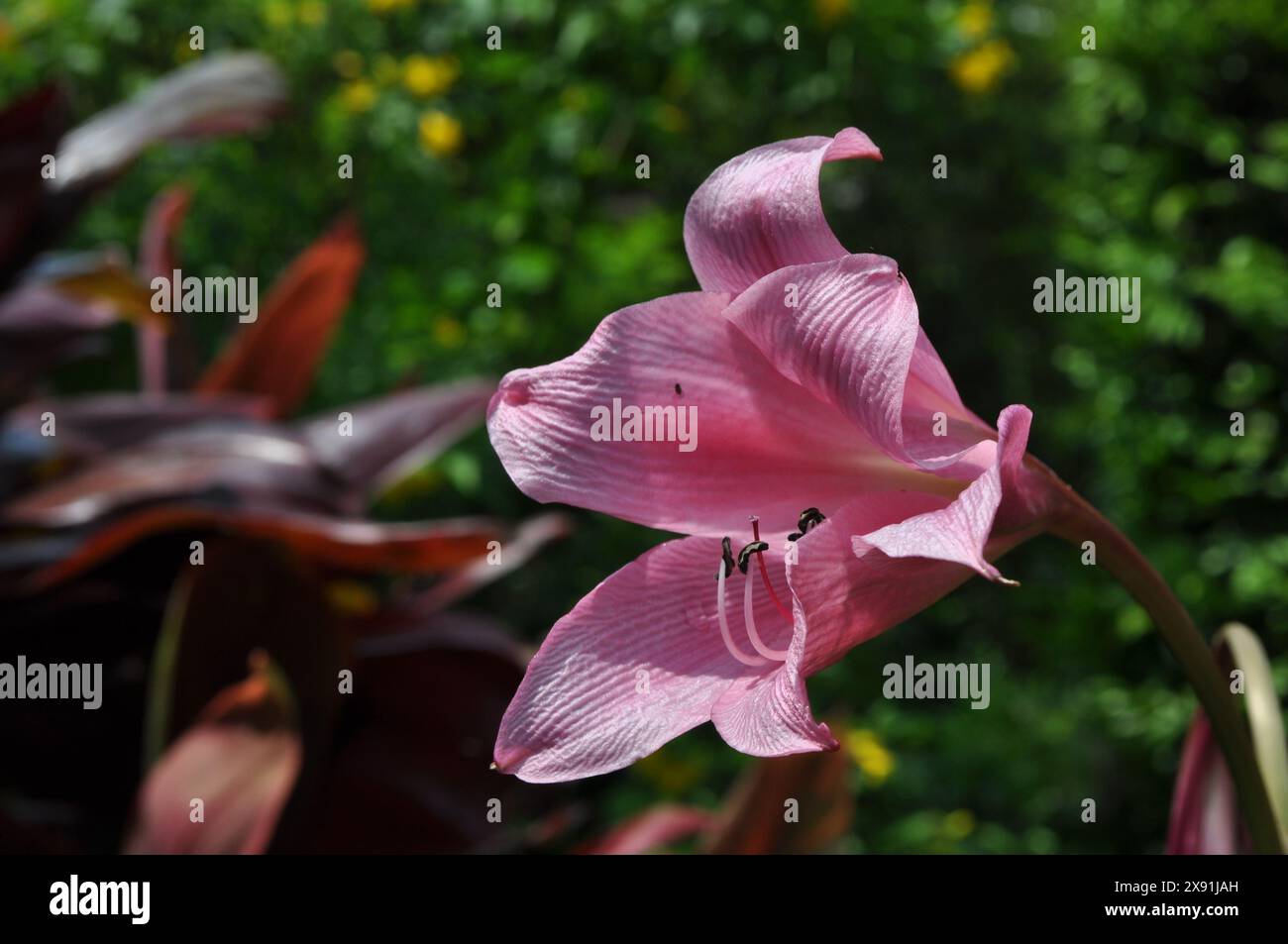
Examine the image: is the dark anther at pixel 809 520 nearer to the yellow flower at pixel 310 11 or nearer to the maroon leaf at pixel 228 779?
the maroon leaf at pixel 228 779

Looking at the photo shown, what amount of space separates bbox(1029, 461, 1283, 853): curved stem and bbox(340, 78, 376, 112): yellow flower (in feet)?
10.1

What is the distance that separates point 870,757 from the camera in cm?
282

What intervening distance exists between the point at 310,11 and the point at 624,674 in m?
3.33

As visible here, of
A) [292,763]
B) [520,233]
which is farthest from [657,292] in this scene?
[292,763]

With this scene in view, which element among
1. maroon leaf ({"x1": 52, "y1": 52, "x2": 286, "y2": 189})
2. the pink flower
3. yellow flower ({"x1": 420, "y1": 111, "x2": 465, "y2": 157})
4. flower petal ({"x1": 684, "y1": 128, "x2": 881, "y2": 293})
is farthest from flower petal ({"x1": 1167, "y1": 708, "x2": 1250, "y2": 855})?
yellow flower ({"x1": 420, "y1": 111, "x2": 465, "y2": 157})

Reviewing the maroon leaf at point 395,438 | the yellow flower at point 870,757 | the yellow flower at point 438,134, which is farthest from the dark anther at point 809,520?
the yellow flower at point 438,134

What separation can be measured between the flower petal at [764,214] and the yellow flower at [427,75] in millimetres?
3042

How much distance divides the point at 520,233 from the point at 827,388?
293 cm

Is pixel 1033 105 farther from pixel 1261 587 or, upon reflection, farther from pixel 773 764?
pixel 773 764

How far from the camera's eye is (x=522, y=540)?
7.30ft

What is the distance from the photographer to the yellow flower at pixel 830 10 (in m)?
3.44

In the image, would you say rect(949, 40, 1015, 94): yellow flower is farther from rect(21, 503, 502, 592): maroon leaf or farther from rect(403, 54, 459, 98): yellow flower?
rect(21, 503, 502, 592): maroon leaf

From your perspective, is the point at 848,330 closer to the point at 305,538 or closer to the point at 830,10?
the point at 305,538

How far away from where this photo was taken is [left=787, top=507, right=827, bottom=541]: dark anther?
0.53m
